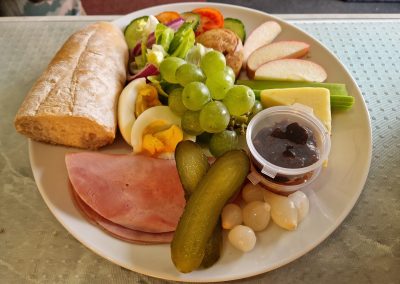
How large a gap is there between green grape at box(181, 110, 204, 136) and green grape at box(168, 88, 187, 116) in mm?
18

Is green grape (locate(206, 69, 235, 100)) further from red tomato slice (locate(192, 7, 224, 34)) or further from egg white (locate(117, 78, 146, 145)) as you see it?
red tomato slice (locate(192, 7, 224, 34))

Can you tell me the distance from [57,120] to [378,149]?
81 centimetres

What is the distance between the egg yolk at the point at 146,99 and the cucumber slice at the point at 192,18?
28 cm

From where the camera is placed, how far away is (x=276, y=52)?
1190 mm

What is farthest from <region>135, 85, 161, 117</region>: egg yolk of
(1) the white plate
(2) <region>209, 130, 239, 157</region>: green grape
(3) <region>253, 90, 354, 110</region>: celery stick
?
(3) <region>253, 90, 354, 110</region>: celery stick

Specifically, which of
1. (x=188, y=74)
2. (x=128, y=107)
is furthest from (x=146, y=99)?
(x=188, y=74)

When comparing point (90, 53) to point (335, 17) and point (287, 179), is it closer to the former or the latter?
point (287, 179)

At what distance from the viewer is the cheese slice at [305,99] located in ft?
3.26

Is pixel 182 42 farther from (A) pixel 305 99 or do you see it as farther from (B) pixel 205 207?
(B) pixel 205 207

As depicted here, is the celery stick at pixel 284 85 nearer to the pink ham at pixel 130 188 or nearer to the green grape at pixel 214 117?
the green grape at pixel 214 117

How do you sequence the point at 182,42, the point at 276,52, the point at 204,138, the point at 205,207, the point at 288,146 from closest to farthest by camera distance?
the point at 205,207
the point at 288,146
the point at 204,138
the point at 182,42
the point at 276,52

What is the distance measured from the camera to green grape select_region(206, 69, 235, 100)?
933 millimetres

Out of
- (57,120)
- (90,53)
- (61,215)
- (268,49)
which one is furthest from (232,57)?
(61,215)

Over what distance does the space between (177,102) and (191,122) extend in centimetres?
6
